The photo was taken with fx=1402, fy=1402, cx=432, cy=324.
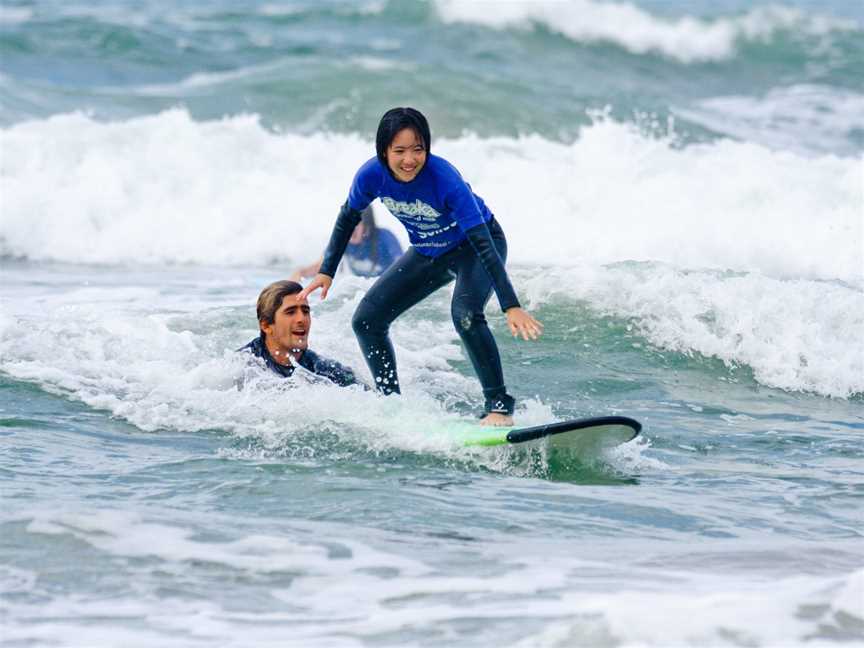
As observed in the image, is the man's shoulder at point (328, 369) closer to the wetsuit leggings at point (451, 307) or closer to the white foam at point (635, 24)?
the wetsuit leggings at point (451, 307)

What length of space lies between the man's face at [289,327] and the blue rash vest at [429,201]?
1.99 ft

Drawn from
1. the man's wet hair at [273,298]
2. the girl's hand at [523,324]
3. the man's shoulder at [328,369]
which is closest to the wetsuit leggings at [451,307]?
the man's shoulder at [328,369]

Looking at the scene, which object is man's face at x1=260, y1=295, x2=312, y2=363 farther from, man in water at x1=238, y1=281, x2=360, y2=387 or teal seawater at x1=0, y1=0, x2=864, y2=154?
teal seawater at x1=0, y1=0, x2=864, y2=154

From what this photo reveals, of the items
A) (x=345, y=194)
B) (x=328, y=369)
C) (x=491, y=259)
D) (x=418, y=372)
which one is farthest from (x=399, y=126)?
(x=345, y=194)

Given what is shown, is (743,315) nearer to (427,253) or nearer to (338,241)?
(427,253)

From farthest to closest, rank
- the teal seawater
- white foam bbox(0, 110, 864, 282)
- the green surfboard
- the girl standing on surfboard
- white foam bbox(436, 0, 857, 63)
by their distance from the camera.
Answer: white foam bbox(436, 0, 857, 63) < the teal seawater < white foam bbox(0, 110, 864, 282) < the girl standing on surfboard < the green surfboard

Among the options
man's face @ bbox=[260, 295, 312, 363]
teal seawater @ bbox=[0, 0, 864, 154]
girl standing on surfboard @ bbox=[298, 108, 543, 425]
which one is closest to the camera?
girl standing on surfboard @ bbox=[298, 108, 543, 425]

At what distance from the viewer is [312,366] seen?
294 inches

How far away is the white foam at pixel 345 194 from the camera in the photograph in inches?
550

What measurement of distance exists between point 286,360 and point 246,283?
5.71 metres

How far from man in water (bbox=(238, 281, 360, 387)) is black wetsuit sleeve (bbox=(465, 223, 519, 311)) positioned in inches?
40.6

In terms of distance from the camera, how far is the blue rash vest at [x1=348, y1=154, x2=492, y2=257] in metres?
6.78

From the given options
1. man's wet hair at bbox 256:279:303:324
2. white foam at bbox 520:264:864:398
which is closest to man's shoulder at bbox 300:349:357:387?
man's wet hair at bbox 256:279:303:324

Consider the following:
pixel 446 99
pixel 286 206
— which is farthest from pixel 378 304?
pixel 446 99
